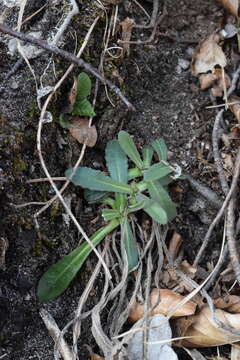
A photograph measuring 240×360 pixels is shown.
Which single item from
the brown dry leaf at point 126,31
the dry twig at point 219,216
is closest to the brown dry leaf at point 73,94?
the brown dry leaf at point 126,31

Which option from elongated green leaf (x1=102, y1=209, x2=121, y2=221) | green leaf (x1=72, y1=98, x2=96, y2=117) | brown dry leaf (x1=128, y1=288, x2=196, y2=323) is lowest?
brown dry leaf (x1=128, y1=288, x2=196, y2=323)

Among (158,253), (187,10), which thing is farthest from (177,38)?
(158,253)

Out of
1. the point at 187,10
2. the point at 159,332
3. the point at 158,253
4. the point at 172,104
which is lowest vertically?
the point at 159,332

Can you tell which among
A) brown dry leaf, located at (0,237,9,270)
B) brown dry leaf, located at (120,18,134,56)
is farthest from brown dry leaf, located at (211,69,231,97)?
brown dry leaf, located at (0,237,9,270)

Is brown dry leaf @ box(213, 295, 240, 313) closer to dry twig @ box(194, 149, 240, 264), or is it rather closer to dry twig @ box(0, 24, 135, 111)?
dry twig @ box(194, 149, 240, 264)

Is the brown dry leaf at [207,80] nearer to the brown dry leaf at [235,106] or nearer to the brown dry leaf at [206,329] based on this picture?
the brown dry leaf at [235,106]

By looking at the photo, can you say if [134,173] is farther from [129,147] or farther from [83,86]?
[83,86]

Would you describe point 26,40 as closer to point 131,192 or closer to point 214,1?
point 131,192
